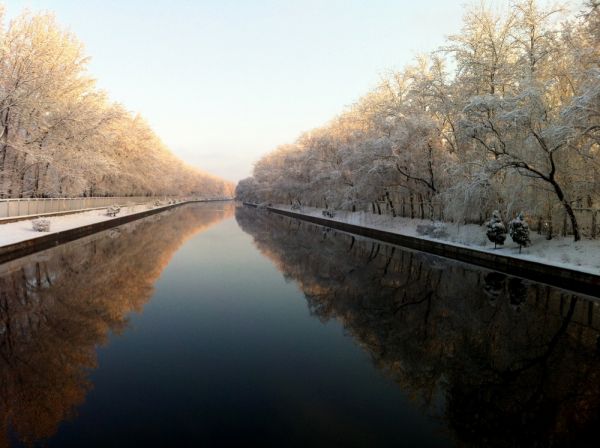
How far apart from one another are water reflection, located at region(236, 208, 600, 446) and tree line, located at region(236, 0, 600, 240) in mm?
5942

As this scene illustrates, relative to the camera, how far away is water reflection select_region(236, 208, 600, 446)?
502cm

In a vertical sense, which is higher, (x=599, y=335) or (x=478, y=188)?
(x=478, y=188)

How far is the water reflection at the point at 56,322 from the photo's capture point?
5.11 m

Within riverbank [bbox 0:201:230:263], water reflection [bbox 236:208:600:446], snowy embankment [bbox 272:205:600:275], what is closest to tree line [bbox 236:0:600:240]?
snowy embankment [bbox 272:205:600:275]

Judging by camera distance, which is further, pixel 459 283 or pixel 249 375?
pixel 459 283

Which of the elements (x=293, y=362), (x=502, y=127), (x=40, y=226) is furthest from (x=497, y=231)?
(x=40, y=226)

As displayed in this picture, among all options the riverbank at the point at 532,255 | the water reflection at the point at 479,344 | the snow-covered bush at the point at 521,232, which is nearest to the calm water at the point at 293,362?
the water reflection at the point at 479,344

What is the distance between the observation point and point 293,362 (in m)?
6.78

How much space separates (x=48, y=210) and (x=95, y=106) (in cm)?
1296

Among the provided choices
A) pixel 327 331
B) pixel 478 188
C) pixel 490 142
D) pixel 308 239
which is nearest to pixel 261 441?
pixel 327 331

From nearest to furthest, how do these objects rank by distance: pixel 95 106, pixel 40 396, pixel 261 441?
pixel 261 441, pixel 40 396, pixel 95 106

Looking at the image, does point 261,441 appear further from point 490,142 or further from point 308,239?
point 308,239

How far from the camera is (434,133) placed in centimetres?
2691

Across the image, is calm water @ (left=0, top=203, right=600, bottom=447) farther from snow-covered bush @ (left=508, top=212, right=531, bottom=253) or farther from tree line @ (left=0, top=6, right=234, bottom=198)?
tree line @ (left=0, top=6, right=234, bottom=198)
